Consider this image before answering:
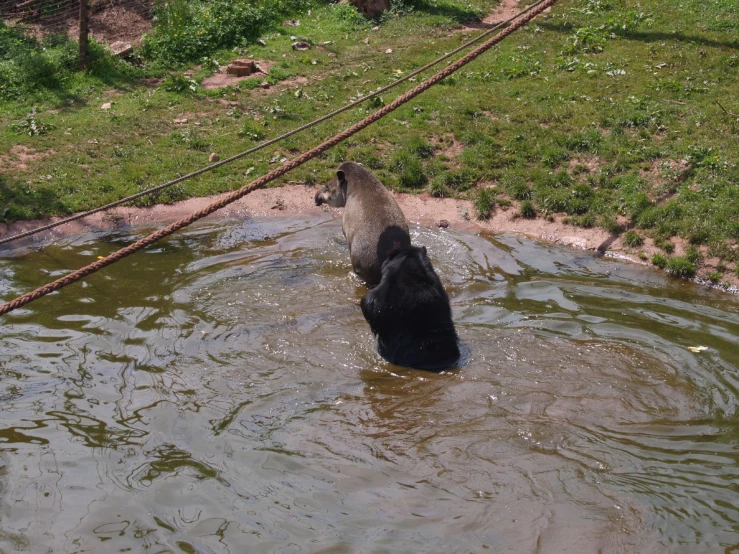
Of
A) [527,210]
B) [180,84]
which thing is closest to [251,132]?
[180,84]

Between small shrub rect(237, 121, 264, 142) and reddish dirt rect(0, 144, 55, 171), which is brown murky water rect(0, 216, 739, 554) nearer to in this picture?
reddish dirt rect(0, 144, 55, 171)

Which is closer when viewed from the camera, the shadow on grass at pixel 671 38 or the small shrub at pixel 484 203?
the small shrub at pixel 484 203

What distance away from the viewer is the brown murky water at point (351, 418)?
4684 mm

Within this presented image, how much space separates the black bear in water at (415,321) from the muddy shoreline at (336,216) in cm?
401

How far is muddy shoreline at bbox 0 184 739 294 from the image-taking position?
10.4 m

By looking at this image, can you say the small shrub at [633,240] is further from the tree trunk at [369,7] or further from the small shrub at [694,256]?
the tree trunk at [369,7]

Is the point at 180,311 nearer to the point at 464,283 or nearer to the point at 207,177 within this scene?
the point at 464,283

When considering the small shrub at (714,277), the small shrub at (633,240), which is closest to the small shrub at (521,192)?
the small shrub at (633,240)

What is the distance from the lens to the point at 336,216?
11406 mm

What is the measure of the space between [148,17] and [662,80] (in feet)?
41.1

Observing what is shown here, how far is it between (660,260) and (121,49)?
12.9m

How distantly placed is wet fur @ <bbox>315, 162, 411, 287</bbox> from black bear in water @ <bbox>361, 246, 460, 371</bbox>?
88cm

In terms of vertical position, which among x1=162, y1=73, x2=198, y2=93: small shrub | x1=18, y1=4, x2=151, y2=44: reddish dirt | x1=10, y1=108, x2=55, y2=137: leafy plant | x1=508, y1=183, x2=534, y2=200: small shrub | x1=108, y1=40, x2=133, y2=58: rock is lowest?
x1=508, y1=183, x2=534, y2=200: small shrub

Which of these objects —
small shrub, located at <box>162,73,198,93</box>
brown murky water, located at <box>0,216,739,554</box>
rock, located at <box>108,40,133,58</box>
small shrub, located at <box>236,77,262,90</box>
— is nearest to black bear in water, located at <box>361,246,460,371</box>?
brown murky water, located at <box>0,216,739,554</box>
